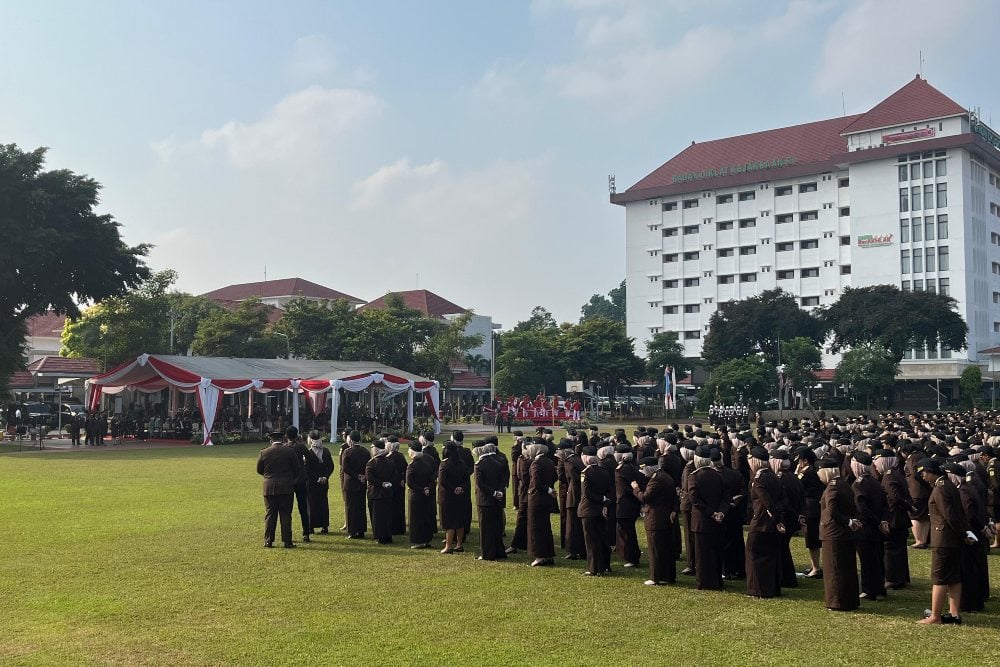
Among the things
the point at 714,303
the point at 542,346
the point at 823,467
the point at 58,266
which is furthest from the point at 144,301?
the point at 714,303

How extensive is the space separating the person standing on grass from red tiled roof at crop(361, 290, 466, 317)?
81.4 m

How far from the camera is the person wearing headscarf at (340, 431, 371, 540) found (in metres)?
13.1

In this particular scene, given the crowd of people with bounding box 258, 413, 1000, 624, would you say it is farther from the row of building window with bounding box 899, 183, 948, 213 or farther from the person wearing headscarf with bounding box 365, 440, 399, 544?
the row of building window with bounding box 899, 183, 948, 213

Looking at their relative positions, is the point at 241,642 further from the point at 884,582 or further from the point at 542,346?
the point at 542,346

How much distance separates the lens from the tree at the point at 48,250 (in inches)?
1398

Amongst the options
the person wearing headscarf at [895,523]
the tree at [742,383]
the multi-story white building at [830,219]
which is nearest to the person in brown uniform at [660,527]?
the person wearing headscarf at [895,523]

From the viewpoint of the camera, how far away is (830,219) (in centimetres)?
7600

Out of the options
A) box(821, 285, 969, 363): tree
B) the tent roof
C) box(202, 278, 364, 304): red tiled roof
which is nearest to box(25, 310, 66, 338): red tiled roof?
box(202, 278, 364, 304): red tiled roof

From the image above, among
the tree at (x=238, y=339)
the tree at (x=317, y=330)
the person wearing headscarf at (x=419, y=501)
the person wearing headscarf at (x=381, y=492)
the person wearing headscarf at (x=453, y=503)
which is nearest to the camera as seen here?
the person wearing headscarf at (x=453, y=503)

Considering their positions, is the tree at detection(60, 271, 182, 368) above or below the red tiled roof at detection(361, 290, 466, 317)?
below

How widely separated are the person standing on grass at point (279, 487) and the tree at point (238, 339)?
45673 millimetres

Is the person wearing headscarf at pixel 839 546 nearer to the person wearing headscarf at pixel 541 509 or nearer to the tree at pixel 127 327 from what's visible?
the person wearing headscarf at pixel 541 509

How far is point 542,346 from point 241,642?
53356 millimetres

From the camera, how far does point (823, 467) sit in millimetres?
9508
